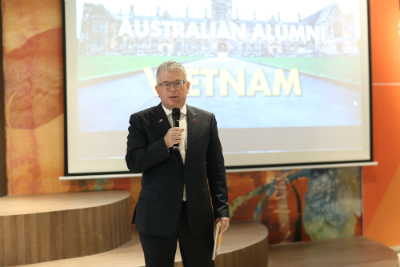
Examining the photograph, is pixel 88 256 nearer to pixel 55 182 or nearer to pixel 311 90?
pixel 55 182

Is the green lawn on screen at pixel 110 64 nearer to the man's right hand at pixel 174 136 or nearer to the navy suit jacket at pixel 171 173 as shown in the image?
the navy suit jacket at pixel 171 173

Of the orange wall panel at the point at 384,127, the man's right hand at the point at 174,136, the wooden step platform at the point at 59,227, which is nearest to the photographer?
the man's right hand at the point at 174,136

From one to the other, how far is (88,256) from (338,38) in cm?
320

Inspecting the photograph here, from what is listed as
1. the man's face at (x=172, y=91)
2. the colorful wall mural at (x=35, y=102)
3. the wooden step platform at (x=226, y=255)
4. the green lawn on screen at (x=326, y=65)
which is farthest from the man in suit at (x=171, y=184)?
the green lawn on screen at (x=326, y=65)

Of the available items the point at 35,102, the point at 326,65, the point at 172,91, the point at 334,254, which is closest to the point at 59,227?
the point at 35,102

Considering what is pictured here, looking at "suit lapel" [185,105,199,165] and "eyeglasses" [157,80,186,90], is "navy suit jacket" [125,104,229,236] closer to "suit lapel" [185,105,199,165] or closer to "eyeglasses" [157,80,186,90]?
"suit lapel" [185,105,199,165]

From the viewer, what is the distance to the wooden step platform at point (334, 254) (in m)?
3.15

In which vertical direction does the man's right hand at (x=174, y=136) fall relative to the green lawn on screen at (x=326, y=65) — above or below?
below

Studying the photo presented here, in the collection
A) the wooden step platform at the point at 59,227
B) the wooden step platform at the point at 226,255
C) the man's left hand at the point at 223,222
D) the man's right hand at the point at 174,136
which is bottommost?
the wooden step platform at the point at 226,255

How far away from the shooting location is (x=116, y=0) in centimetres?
329

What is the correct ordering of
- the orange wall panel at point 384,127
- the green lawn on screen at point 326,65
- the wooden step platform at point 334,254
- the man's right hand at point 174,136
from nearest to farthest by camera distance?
1. the man's right hand at point 174,136
2. the wooden step platform at point 334,254
3. the green lawn on screen at point 326,65
4. the orange wall panel at point 384,127

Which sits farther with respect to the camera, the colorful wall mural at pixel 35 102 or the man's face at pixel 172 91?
the colorful wall mural at pixel 35 102

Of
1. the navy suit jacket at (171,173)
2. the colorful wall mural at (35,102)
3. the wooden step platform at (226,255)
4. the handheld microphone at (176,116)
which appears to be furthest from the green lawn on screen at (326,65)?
the handheld microphone at (176,116)

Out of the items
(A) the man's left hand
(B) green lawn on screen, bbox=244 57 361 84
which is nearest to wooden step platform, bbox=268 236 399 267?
(A) the man's left hand
